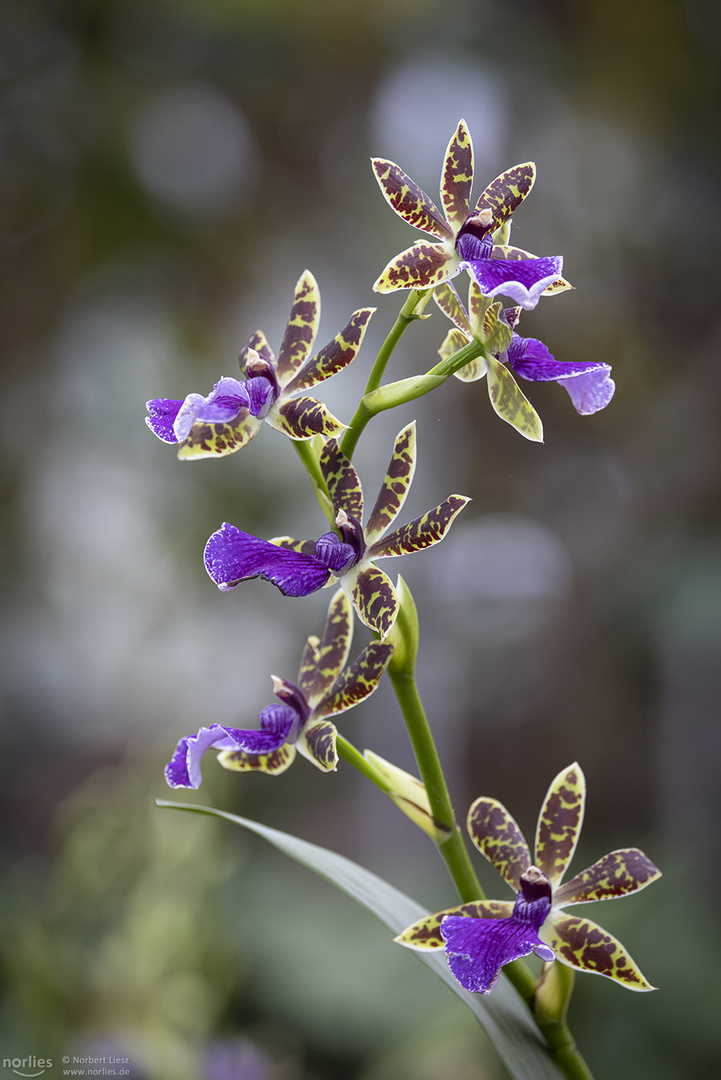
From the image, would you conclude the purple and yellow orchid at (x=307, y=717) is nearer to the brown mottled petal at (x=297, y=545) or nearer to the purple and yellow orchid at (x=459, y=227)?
the brown mottled petal at (x=297, y=545)

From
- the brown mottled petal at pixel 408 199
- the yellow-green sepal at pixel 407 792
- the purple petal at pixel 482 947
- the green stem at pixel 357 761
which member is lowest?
the purple petal at pixel 482 947

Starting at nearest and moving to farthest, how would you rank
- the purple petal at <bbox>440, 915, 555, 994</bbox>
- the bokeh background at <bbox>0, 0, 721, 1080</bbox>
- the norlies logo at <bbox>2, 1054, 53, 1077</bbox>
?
the purple petal at <bbox>440, 915, 555, 994</bbox> < the norlies logo at <bbox>2, 1054, 53, 1077</bbox> < the bokeh background at <bbox>0, 0, 721, 1080</bbox>

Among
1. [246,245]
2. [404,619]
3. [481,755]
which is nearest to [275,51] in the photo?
[246,245]

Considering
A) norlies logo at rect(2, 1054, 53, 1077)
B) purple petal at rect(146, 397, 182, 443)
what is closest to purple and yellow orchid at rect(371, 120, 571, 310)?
purple petal at rect(146, 397, 182, 443)

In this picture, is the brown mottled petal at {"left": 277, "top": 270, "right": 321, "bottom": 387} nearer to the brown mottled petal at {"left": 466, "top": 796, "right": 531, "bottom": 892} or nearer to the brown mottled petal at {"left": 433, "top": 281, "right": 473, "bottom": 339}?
the brown mottled petal at {"left": 433, "top": 281, "right": 473, "bottom": 339}

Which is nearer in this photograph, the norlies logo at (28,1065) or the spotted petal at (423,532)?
the spotted petal at (423,532)

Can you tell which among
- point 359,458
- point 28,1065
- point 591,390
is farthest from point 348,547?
point 359,458

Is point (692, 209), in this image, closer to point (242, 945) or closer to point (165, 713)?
point (165, 713)

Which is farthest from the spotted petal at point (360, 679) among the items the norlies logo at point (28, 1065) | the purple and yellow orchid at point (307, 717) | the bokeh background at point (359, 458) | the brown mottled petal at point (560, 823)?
the bokeh background at point (359, 458)
